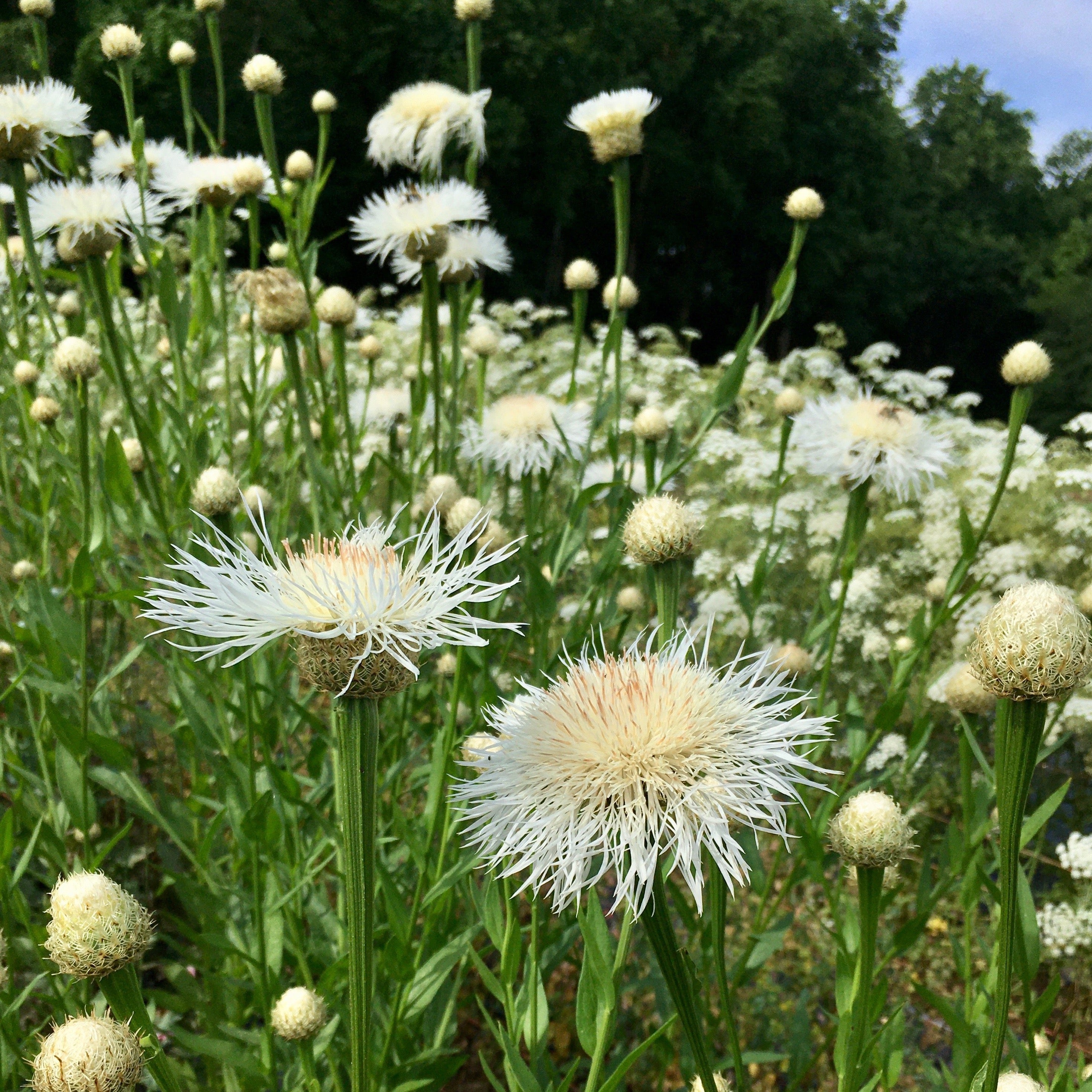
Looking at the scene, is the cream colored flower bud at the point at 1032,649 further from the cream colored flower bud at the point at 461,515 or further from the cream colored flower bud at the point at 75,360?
the cream colored flower bud at the point at 75,360

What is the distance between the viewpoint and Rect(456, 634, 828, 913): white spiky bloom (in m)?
0.98

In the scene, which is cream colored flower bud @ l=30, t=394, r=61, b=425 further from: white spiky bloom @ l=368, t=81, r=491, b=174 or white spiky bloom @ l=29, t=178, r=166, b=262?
white spiky bloom @ l=368, t=81, r=491, b=174

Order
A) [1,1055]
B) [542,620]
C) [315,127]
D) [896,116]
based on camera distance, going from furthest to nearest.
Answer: [896,116], [315,127], [542,620], [1,1055]

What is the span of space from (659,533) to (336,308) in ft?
4.23

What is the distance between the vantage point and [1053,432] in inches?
880

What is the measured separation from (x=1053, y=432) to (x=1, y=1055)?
80.4ft

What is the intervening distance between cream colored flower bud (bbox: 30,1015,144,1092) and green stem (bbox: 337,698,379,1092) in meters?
0.21

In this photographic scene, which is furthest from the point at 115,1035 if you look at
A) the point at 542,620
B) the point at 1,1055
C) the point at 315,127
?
the point at 315,127

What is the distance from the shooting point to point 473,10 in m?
2.45

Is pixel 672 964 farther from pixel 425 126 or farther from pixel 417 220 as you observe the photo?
pixel 425 126

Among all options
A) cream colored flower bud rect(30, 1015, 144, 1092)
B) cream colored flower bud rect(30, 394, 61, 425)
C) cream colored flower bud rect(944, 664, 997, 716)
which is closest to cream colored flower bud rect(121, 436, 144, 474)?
cream colored flower bud rect(30, 394, 61, 425)

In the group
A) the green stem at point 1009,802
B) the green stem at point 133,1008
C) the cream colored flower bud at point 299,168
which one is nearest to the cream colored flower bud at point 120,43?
the cream colored flower bud at point 299,168

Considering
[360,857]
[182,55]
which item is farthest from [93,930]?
[182,55]

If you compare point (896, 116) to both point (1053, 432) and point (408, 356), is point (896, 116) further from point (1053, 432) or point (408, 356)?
point (408, 356)
